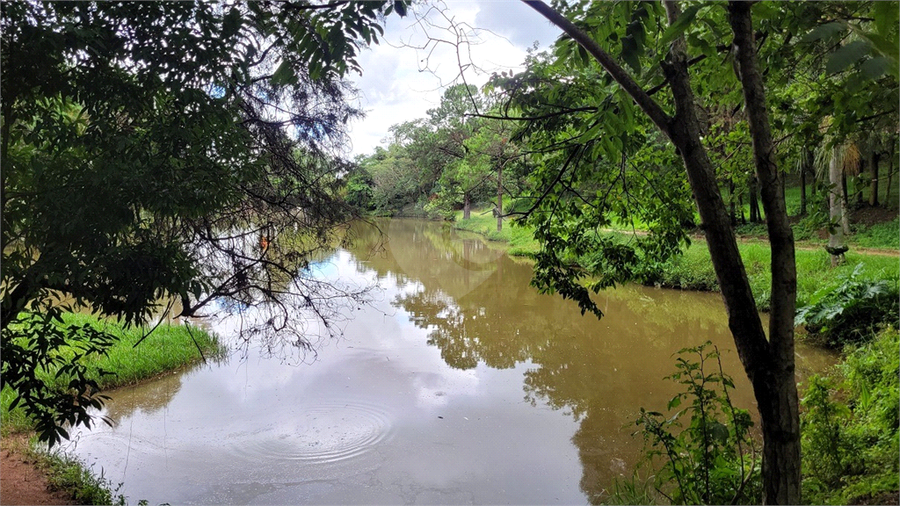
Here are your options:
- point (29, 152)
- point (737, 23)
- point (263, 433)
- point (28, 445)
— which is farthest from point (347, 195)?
point (737, 23)

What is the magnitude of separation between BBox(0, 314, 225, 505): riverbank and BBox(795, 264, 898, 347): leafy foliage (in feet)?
26.1

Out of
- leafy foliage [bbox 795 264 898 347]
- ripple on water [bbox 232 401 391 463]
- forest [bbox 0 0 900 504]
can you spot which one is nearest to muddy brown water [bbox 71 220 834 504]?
ripple on water [bbox 232 401 391 463]

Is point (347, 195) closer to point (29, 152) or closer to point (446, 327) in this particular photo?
point (29, 152)

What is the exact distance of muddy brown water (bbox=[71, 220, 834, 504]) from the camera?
4.37m

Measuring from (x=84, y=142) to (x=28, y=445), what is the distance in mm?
3842

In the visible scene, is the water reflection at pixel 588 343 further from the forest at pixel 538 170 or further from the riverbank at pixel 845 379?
the forest at pixel 538 170

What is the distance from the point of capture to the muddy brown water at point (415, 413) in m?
4.37

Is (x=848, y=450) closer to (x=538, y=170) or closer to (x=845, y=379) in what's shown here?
(x=538, y=170)

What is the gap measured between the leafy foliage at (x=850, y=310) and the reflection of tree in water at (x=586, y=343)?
127 cm

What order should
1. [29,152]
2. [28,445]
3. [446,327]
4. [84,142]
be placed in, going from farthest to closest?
[446,327] → [28,445] → [29,152] → [84,142]

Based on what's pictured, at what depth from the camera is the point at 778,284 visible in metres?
1.55

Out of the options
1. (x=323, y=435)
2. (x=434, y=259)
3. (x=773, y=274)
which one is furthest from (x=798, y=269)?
(x=434, y=259)

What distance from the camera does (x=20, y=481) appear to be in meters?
3.90

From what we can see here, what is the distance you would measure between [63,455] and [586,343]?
675 centimetres
